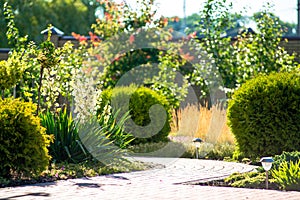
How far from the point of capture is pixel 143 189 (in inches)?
284

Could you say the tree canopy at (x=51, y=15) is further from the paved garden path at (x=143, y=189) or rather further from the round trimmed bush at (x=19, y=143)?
the paved garden path at (x=143, y=189)

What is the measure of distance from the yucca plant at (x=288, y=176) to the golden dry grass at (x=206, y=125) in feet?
14.4

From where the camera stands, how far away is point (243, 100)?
10.4 meters

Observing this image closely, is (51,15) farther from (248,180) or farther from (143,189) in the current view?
(143,189)

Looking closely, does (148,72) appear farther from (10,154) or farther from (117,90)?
(10,154)

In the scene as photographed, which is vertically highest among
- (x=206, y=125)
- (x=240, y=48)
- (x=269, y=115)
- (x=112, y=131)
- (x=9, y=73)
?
(x=240, y=48)

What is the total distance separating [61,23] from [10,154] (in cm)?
2977

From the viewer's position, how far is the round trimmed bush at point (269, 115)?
10.1 meters

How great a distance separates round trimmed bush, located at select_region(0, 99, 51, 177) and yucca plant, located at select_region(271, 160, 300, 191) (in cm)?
294

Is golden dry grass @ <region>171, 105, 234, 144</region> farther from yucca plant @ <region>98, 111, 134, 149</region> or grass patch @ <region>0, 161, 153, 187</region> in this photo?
grass patch @ <region>0, 161, 153, 187</region>

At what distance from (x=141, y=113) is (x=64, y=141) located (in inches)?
147

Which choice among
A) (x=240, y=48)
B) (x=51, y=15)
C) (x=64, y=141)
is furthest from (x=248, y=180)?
(x=51, y=15)

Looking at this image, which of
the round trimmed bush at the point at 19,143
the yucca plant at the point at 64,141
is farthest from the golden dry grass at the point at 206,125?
the round trimmed bush at the point at 19,143

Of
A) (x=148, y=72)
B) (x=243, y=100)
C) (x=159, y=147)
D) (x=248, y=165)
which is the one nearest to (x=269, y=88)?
(x=243, y=100)
